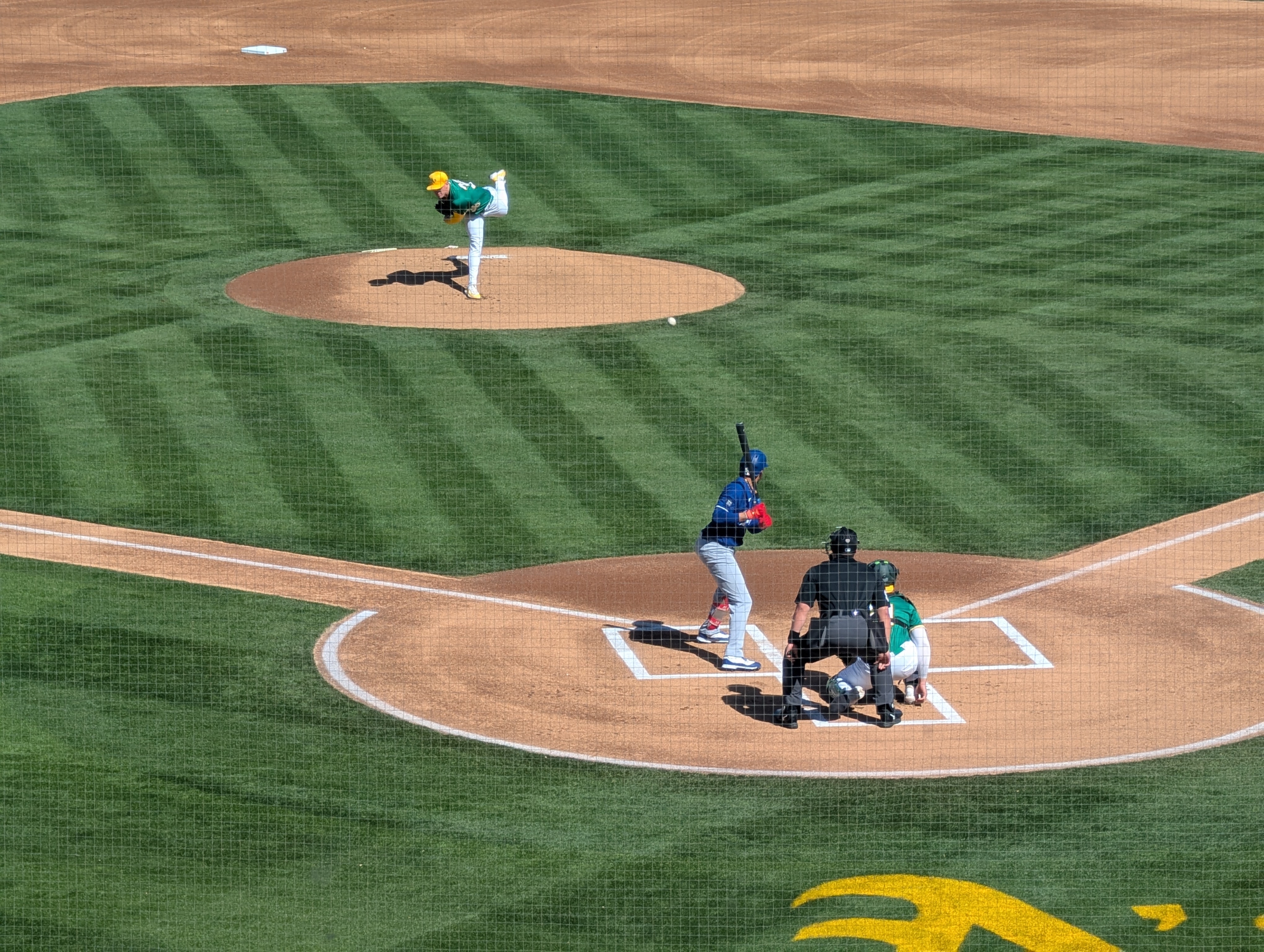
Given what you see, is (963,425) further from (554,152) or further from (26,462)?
(554,152)

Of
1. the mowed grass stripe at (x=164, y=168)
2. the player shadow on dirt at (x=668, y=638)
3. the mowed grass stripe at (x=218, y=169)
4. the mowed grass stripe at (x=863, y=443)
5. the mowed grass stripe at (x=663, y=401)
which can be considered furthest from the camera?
the mowed grass stripe at (x=164, y=168)

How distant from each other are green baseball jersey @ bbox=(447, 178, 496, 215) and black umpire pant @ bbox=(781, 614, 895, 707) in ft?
40.2

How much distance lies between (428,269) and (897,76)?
13.8 metres

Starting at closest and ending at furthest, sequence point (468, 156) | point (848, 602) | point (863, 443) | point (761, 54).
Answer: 1. point (848, 602)
2. point (863, 443)
3. point (468, 156)
4. point (761, 54)

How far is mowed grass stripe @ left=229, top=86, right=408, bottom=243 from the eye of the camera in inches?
1219

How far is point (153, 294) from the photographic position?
27453 millimetres

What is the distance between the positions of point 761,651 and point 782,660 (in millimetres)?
252

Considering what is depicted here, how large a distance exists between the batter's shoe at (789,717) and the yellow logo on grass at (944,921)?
84.9 inches

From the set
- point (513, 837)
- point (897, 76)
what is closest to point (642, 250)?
point (897, 76)

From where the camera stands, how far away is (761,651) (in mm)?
Answer: 15492

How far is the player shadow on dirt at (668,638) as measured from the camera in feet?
50.8

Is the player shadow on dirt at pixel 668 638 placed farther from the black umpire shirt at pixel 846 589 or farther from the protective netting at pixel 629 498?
the black umpire shirt at pixel 846 589

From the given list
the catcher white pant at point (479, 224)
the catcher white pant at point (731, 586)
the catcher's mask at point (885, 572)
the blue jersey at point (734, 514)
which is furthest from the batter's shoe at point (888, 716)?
the catcher white pant at point (479, 224)

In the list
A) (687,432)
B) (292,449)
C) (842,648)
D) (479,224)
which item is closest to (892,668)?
(842,648)
